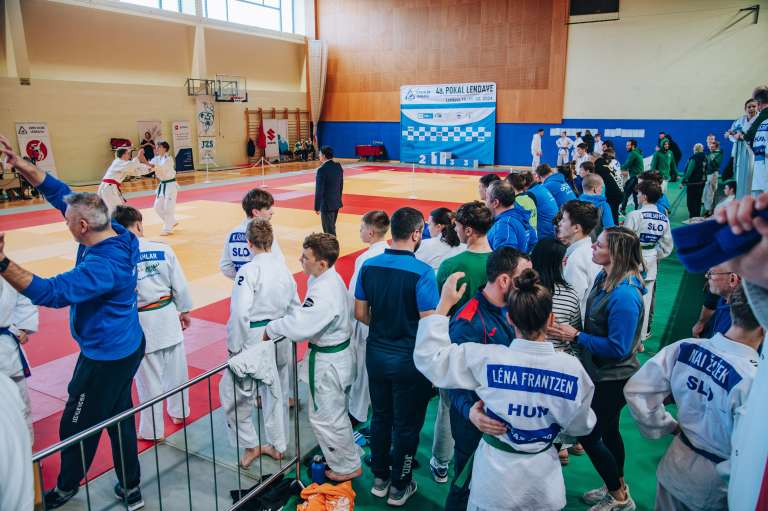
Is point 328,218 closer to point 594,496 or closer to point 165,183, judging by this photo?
point 165,183

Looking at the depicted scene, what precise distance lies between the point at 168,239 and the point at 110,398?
9.04m

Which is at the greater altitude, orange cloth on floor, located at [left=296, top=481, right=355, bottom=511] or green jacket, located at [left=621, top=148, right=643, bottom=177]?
green jacket, located at [left=621, top=148, right=643, bottom=177]

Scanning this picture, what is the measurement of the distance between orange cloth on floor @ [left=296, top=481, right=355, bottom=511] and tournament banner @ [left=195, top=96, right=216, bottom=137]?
25.3m

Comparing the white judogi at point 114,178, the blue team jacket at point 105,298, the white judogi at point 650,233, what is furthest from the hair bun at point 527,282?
the white judogi at point 114,178

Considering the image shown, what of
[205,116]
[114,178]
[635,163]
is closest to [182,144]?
[205,116]

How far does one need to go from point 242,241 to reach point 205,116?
932 inches

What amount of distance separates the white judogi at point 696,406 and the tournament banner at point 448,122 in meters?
26.3

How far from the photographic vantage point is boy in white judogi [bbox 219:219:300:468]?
4.11 m

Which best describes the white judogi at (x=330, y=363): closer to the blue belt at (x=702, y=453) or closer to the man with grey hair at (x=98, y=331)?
the man with grey hair at (x=98, y=331)

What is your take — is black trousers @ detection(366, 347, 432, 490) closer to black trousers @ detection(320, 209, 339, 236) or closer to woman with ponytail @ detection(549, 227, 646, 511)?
woman with ponytail @ detection(549, 227, 646, 511)

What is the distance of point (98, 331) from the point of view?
3.59 meters

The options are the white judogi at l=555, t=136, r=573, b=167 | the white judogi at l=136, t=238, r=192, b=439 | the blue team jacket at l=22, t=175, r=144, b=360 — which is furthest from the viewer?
the white judogi at l=555, t=136, r=573, b=167

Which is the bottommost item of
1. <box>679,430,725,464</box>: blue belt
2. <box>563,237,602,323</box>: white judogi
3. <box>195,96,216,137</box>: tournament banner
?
<box>679,430,725,464</box>: blue belt

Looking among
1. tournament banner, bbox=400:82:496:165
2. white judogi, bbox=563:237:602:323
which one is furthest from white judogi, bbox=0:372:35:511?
tournament banner, bbox=400:82:496:165
